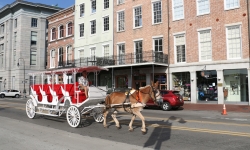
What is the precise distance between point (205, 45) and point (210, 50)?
0.73 meters

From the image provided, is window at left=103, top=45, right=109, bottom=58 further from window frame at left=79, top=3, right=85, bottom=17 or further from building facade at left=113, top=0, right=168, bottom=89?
window frame at left=79, top=3, right=85, bottom=17

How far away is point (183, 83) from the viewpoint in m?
25.2

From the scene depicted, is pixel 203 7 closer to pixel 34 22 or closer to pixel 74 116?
pixel 74 116

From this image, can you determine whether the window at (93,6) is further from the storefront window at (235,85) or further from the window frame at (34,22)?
the window frame at (34,22)

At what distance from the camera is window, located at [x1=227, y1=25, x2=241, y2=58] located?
2159cm

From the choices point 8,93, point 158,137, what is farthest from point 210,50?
point 8,93

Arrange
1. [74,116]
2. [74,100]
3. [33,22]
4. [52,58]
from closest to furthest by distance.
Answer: [74,116], [74,100], [52,58], [33,22]

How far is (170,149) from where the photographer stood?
6.64m

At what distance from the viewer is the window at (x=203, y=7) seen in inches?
932

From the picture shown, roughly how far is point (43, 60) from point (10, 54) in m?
7.79

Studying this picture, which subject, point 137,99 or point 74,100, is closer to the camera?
point 137,99

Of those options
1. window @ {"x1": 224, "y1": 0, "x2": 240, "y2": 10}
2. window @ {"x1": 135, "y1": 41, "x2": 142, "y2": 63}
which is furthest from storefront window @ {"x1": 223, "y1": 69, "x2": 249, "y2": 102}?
window @ {"x1": 135, "y1": 41, "x2": 142, "y2": 63}

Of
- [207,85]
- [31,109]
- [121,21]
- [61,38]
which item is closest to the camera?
[31,109]

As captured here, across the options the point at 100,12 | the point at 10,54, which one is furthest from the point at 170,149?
the point at 10,54
